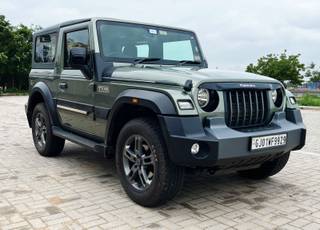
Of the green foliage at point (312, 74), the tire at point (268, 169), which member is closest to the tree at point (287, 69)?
the green foliage at point (312, 74)

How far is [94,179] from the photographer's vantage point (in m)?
5.04

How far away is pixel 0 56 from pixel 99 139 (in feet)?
78.6

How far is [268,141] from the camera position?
3.90 metres

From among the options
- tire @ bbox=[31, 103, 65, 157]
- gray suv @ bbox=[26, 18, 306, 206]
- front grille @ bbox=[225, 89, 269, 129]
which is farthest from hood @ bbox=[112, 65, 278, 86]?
tire @ bbox=[31, 103, 65, 157]

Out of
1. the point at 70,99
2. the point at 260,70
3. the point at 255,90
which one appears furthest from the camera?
the point at 260,70

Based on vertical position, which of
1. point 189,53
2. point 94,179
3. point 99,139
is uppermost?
point 189,53

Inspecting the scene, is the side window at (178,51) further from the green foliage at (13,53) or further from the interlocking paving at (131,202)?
the green foliage at (13,53)

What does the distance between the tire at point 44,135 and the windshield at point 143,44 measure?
1825mm

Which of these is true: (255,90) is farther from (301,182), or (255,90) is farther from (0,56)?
(0,56)

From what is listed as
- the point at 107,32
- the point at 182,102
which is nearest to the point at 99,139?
the point at 107,32

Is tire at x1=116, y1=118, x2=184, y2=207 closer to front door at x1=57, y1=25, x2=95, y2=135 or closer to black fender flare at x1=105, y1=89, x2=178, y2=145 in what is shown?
black fender flare at x1=105, y1=89, x2=178, y2=145

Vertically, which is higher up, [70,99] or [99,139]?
[70,99]

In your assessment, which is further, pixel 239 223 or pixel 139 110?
pixel 139 110

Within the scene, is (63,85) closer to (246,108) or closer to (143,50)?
(143,50)
